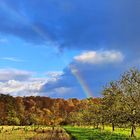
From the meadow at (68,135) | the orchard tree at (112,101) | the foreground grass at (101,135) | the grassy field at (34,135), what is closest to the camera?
the foreground grass at (101,135)

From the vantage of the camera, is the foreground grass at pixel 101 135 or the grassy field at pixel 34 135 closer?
the foreground grass at pixel 101 135


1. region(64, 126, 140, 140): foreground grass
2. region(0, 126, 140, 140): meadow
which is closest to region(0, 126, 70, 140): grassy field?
region(0, 126, 140, 140): meadow

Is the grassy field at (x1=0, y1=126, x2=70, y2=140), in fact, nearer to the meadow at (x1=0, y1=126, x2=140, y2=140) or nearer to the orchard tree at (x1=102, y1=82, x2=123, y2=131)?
the meadow at (x1=0, y1=126, x2=140, y2=140)

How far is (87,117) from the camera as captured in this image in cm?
12625

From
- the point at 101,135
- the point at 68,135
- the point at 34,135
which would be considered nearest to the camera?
the point at 101,135

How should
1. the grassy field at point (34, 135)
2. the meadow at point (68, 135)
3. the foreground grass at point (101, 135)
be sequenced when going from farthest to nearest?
the grassy field at point (34, 135) → the meadow at point (68, 135) → the foreground grass at point (101, 135)

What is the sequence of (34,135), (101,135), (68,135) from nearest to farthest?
(101,135), (68,135), (34,135)

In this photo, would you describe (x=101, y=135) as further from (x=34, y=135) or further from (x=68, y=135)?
(x=34, y=135)

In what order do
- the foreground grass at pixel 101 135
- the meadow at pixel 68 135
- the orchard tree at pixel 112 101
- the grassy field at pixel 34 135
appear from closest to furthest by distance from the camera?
the foreground grass at pixel 101 135 → the meadow at pixel 68 135 → the grassy field at pixel 34 135 → the orchard tree at pixel 112 101

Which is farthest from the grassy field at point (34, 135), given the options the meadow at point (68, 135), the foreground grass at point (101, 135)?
the foreground grass at point (101, 135)

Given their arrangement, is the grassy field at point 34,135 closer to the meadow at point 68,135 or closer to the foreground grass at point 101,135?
the meadow at point 68,135

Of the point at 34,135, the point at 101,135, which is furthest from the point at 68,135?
the point at 101,135

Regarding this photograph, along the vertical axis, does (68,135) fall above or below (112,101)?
below

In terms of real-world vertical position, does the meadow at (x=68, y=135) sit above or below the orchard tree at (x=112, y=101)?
below
